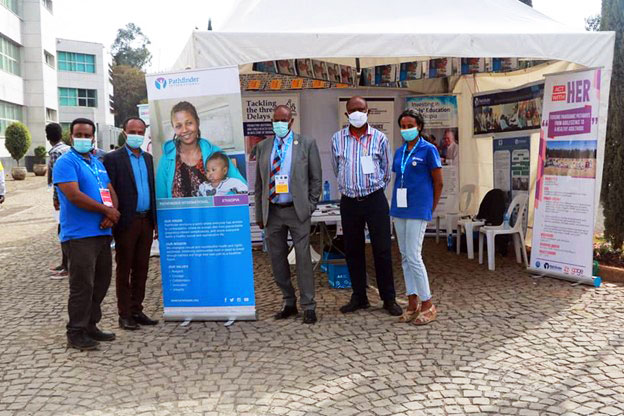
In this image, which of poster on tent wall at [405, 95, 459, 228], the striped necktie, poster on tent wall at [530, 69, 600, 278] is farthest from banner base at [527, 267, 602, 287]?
the striped necktie

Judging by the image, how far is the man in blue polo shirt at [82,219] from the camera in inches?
173

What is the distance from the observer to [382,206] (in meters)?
5.33

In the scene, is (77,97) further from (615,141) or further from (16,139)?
(615,141)

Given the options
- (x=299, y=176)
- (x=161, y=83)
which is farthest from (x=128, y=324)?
(x=161, y=83)

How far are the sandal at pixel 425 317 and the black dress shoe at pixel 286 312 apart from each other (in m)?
1.11

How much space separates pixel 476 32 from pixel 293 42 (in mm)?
1831

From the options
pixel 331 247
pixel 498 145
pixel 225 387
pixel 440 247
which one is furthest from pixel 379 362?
pixel 498 145

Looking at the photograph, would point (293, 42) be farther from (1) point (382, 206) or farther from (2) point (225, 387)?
(2) point (225, 387)

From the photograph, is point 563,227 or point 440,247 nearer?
point 563,227

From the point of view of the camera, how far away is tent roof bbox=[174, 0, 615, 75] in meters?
5.37

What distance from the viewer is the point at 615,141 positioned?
7.30m

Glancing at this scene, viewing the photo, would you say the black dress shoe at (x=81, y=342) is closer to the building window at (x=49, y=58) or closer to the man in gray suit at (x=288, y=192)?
the man in gray suit at (x=288, y=192)

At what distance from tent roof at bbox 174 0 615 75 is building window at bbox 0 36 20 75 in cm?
3154

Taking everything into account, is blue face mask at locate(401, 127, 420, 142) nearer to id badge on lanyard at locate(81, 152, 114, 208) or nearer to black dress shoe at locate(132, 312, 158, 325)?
id badge on lanyard at locate(81, 152, 114, 208)
